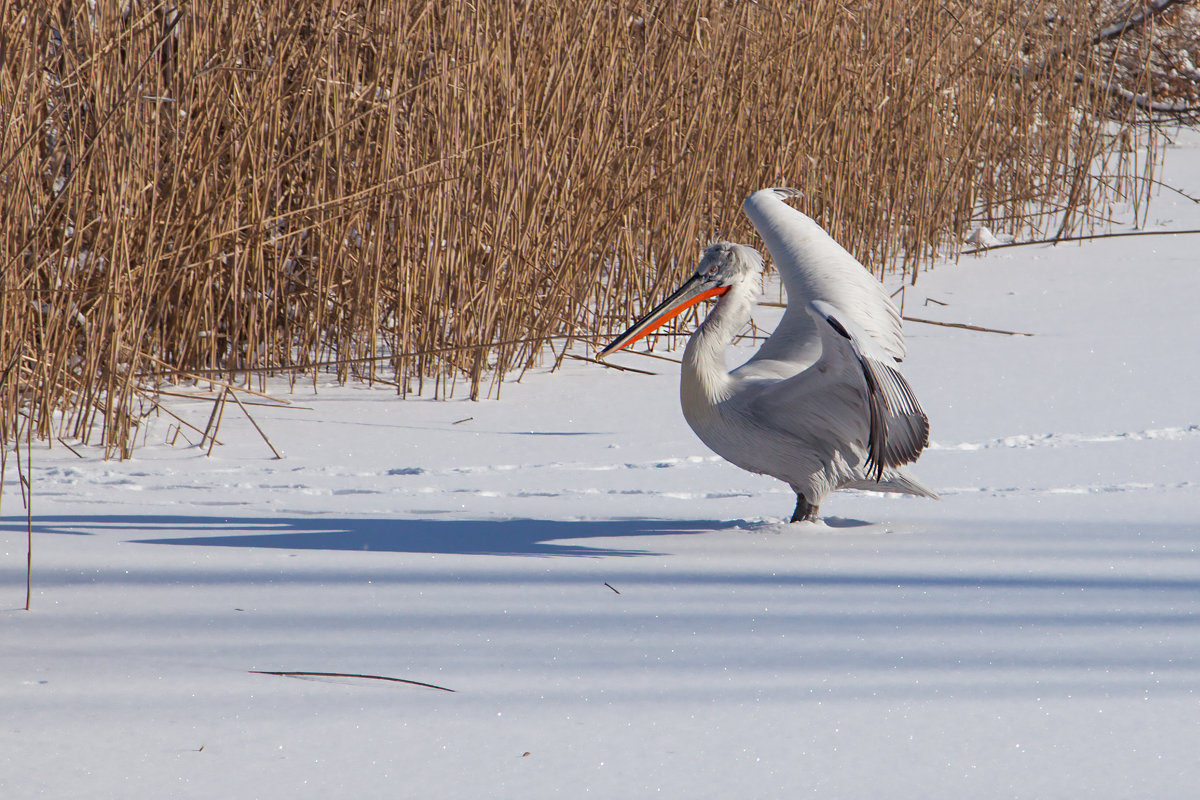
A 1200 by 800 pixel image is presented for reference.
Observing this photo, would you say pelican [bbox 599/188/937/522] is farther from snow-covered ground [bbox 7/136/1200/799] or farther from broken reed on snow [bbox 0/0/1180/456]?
broken reed on snow [bbox 0/0/1180/456]

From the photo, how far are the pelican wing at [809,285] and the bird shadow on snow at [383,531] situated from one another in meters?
0.45

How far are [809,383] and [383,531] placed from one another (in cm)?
86

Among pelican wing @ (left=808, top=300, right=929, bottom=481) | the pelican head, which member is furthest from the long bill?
pelican wing @ (left=808, top=300, right=929, bottom=481)

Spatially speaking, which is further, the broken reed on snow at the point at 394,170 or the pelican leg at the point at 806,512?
the broken reed on snow at the point at 394,170

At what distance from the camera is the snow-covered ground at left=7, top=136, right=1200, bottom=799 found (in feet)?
4.81

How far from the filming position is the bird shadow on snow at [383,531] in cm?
237

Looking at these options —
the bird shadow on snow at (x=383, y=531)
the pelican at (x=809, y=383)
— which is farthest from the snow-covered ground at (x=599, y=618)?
the pelican at (x=809, y=383)

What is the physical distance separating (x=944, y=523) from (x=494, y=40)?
2.24 m

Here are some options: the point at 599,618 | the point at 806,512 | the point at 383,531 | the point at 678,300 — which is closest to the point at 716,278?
the point at 678,300

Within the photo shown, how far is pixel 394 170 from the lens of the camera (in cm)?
393

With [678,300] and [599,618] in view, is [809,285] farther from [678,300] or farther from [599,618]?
[599,618]

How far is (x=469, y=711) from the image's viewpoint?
63.1 inches

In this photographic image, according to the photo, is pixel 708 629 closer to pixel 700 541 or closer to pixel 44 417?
pixel 700 541

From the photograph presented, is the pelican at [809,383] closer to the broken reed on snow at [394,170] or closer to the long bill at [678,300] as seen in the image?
the long bill at [678,300]
